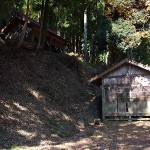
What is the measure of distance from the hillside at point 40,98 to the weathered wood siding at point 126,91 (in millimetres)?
1904

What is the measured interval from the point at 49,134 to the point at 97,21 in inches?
972

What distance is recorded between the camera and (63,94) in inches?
1081

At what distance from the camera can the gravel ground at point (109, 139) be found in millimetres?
16016

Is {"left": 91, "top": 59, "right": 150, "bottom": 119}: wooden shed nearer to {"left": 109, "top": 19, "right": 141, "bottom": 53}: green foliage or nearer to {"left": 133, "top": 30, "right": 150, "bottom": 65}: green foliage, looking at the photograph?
{"left": 109, "top": 19, "right": 141, "bottom": 53}: green foliage

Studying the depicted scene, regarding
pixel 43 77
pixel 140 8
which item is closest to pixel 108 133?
pixel 43 77

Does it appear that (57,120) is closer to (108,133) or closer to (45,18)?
(108,133)

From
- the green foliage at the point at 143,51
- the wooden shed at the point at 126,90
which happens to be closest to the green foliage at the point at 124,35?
the green foliage at the point at 143,51

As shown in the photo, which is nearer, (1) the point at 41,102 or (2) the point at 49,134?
(2) the point at 49,134

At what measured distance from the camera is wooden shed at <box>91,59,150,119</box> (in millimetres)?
26016

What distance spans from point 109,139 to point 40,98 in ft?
22.0

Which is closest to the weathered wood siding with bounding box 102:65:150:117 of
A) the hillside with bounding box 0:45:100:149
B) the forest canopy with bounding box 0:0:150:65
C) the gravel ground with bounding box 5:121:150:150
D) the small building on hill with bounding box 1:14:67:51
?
the gravel ground with bounding box 5:121:150:150

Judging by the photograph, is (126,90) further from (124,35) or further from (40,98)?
(124,35)

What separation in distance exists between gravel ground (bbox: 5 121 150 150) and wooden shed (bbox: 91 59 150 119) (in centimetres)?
124

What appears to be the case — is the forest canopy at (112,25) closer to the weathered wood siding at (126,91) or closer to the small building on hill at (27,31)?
the small building on hill at (27,31)
